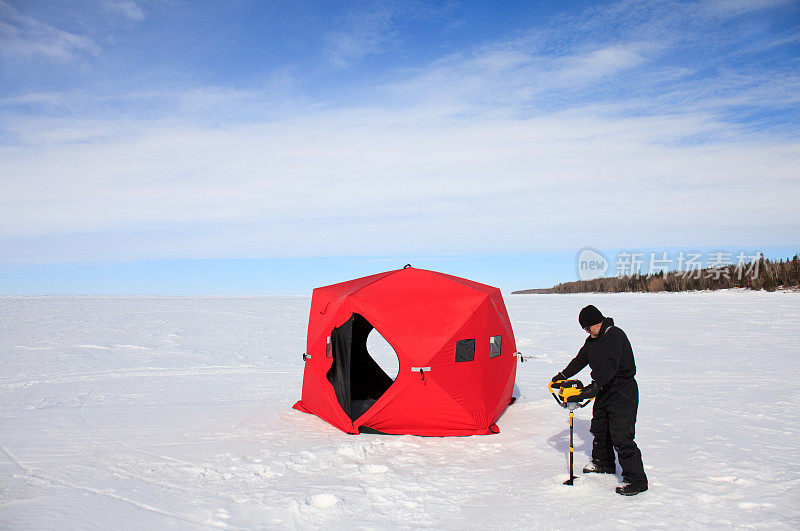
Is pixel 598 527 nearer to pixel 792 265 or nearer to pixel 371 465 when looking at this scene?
pixel 371 465

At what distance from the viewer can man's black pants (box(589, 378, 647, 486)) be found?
5.26m

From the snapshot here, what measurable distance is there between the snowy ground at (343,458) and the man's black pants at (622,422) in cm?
25

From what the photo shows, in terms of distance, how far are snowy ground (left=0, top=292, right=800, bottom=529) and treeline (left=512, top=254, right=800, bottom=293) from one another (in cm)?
3454

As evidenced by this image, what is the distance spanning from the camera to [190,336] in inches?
749

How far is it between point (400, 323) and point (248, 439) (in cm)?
247

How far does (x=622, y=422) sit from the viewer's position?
17.7 feet

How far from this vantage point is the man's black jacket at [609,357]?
17.7 feet

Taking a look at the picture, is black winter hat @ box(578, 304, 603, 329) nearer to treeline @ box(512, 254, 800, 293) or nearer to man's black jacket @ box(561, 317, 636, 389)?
man's black jacket @ box(561, 317, 636, 389)

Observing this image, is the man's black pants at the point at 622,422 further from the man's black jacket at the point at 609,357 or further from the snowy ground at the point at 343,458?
the snowy ground at the point at 343,458

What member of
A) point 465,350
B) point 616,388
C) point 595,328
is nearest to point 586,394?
point 616,388

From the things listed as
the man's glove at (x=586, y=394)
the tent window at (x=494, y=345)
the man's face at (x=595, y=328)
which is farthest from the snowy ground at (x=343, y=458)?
the man's face at (x=595, y=328)

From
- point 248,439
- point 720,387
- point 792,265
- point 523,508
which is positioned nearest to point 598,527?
point 523,508

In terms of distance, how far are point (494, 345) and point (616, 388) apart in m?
2.61

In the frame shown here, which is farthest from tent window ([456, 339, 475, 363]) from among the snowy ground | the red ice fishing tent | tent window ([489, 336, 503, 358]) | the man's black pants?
the man's black pants
